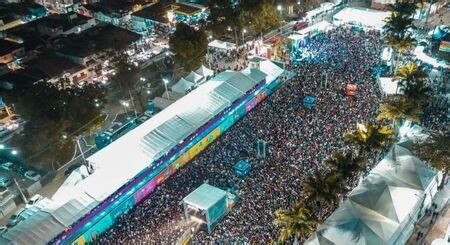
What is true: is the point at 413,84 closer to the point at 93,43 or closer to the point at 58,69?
the point at 58,69

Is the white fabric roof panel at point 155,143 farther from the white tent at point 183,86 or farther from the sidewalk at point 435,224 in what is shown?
the sidewalk at point 435,224

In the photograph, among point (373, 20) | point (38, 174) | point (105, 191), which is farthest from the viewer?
point (373, 20)

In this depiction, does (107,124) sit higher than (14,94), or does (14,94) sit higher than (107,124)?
(14,94)

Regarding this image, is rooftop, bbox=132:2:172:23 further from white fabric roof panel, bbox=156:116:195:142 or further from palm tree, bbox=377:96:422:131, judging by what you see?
palm tree, bbox=377:96:422:131

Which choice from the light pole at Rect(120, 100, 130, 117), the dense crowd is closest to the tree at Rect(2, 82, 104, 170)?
the light pole at Rect(120, 100, 130, 117)

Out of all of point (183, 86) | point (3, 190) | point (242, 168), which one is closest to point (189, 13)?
point (183, 86)

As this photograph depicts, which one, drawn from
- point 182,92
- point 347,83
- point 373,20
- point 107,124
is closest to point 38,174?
Result: point 107,124

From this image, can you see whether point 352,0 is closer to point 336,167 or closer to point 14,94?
point 336,167
